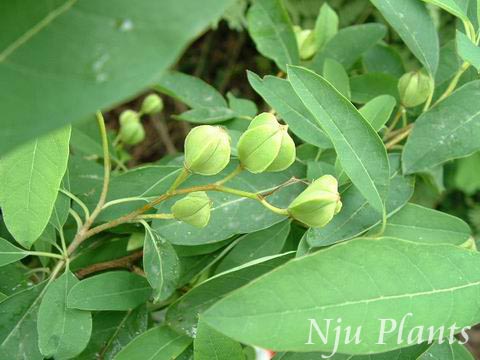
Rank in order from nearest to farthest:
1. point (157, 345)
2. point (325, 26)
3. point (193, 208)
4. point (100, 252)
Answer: point (193, 208), point (157, 345), point (100, 252), point (325, 26)

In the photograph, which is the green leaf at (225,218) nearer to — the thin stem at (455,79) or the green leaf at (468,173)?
the thin stem at (455,79)

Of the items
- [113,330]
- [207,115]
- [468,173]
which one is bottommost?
[468,173]

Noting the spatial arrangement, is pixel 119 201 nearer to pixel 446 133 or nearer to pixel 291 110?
pixel 291 110

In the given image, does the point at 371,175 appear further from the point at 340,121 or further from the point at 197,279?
the point at 197,279

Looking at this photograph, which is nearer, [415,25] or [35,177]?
[35,177]

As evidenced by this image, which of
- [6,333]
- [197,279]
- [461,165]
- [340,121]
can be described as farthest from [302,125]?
[461,165]

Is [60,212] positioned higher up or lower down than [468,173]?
higher up

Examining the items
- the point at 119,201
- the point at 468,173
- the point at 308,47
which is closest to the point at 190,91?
the point at 308,47
